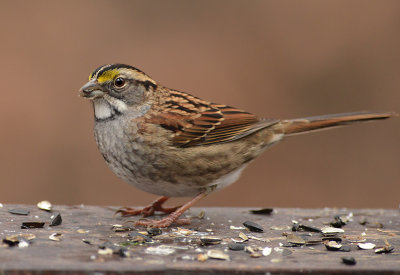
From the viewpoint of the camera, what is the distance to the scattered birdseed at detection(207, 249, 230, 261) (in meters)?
3.58

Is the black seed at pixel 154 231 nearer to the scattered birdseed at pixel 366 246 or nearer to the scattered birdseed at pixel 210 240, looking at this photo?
the scattered birdseed at pixel 210 240

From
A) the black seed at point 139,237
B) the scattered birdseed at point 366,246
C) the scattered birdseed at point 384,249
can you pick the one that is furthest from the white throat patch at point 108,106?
the scattered birdseed at point 384,249

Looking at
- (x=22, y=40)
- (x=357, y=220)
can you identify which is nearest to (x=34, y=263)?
(x=357, y=220)

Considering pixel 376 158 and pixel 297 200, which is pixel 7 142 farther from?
pixel 376 158

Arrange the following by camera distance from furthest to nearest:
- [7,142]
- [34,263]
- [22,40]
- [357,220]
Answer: [22,40], [7,142], [357,220], [34,263]

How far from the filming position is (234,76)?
28.0ft

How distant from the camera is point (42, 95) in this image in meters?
7.94

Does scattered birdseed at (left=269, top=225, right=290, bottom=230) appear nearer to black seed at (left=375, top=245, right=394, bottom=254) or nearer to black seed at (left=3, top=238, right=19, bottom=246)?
black seed at (left=375, top=245, right=394, bottom=254)

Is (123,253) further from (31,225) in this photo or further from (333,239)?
(333,239)

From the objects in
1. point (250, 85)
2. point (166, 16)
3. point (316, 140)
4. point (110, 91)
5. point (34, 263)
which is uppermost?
point (166, 16)

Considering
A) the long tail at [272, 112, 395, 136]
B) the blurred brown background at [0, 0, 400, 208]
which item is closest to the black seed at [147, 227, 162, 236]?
the long tail at [272, 112, 395, 136]

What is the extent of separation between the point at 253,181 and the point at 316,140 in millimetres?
921

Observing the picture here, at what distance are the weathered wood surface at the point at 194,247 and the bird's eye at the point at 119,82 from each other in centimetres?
82

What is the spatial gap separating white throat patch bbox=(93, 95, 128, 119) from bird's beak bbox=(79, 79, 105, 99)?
9 cm
